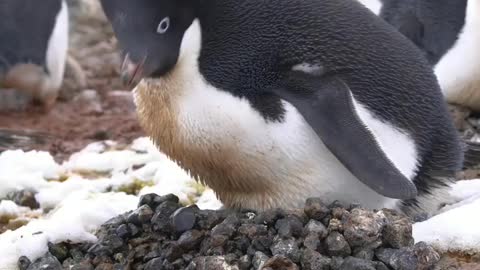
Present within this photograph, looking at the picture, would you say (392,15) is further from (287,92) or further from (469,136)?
(287,92)

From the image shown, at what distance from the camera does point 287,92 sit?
2.74m

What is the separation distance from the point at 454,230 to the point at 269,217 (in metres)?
0.53

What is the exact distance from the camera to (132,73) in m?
2.66

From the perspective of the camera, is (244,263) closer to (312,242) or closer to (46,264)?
(312,242)

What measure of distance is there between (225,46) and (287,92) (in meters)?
0.22

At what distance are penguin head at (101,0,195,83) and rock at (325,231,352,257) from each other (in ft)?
2.18

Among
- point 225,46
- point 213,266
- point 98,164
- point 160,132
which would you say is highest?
point 225,46

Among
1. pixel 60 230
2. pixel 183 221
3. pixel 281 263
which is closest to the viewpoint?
pixel 281 263


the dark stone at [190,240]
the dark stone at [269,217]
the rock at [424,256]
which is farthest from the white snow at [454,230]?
the dark stone at [190,240]

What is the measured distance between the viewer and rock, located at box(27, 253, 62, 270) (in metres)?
2.72

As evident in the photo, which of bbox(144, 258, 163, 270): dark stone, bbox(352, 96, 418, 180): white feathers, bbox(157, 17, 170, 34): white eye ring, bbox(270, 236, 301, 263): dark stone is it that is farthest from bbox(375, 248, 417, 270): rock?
bbox(157, 17, 170, 34): white eye ring

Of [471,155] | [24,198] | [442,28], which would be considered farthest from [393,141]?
[442,28]

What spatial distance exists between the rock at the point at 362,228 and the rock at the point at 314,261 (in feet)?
0.32

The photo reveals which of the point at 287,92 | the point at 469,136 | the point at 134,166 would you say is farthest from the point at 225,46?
the point at 469,136
